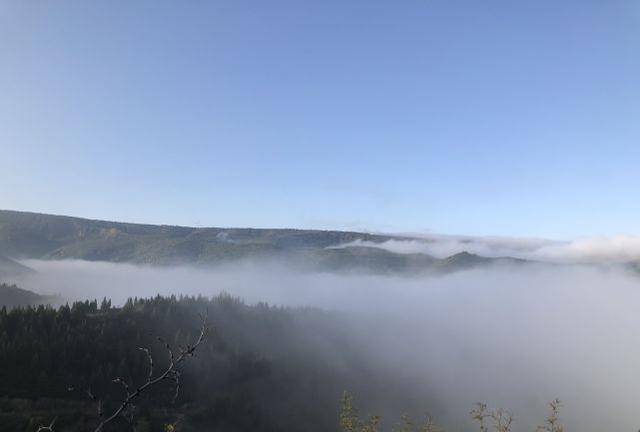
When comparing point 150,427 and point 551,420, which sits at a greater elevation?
point 551,420

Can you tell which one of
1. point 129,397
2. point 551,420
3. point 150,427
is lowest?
point 150,427

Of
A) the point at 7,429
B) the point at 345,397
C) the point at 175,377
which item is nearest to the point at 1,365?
the point at 7,429

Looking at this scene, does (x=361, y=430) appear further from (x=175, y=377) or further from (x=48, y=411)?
(x=48, y=411)

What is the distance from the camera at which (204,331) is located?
14109 millimetres

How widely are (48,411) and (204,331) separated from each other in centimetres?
19633

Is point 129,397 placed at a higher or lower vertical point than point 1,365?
higher

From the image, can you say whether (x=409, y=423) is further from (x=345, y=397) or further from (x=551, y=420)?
(x=551, y=420)

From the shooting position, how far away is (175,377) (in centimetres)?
1202

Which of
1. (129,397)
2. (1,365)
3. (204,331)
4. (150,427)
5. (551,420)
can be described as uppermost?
(204,331)

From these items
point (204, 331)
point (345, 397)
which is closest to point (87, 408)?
point (345, 397)

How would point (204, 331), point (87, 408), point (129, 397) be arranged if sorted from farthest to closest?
point (87, 408) → point (204, 331) → point (129, 397)

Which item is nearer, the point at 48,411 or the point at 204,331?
the point at 204,331

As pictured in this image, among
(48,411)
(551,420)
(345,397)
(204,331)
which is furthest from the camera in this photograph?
(48,411)

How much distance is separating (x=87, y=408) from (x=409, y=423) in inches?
7819
